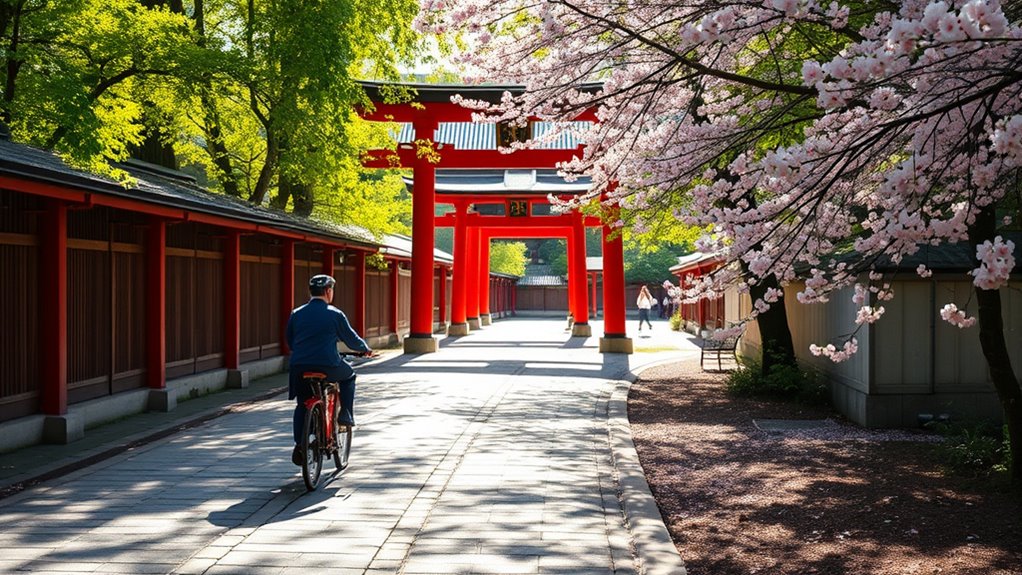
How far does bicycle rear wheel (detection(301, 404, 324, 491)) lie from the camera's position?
7270 millimetres

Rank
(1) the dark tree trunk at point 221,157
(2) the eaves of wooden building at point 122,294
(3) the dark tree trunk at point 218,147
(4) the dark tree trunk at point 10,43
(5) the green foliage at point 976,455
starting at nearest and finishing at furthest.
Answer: (5) the green foliage at point 976,455, (2) the eaves of wooden building at point 122,294, (4) the dark tree trunk at point 10,43, (3) the dark tree trunk at point 218,147, (1) the dark tree trunk at point 221,157

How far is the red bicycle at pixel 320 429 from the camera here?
24.1 ft

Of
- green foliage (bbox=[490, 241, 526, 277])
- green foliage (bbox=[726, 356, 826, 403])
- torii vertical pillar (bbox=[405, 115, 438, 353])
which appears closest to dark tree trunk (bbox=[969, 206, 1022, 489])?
green foliage (bbox=[726, 356, 826, 403])

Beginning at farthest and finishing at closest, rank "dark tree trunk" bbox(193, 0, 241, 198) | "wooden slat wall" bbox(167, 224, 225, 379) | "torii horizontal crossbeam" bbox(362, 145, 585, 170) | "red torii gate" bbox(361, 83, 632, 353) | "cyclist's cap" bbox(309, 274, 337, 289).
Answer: "torii horizontal crossbeam" bbox(362, 145, 585, 170), "red torii gate" bbox(361, 83, 632, 353), "dark tree trunk" bbox(193, 0, 241, 198), "wooden slat wall" bbox(167, 224, 225, 379), "cyclist's cap" bbox(309, 274, 337, 289)

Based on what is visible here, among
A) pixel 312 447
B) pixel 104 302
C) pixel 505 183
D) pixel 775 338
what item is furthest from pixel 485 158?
pixel 312 447

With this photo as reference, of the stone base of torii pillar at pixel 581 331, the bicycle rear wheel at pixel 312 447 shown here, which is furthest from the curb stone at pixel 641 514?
the stone base of torii pillar at pixel 581 331

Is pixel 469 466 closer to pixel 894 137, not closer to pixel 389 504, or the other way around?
pixel 389 504

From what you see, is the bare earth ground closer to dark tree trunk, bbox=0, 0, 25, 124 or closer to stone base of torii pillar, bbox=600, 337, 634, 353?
dark tree trunk, bbox=0, 0, 25, 124

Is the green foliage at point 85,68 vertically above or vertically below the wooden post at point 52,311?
above

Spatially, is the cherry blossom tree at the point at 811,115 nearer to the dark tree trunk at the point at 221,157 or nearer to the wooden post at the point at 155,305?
the wooden post at the point at 155,305

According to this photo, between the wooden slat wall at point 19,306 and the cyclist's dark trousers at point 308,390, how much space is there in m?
3.65

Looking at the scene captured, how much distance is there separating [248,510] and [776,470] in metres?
4.90

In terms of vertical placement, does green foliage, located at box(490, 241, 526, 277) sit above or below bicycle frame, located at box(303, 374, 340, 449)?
above

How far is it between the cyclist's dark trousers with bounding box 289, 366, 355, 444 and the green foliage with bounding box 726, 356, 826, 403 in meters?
7.99
